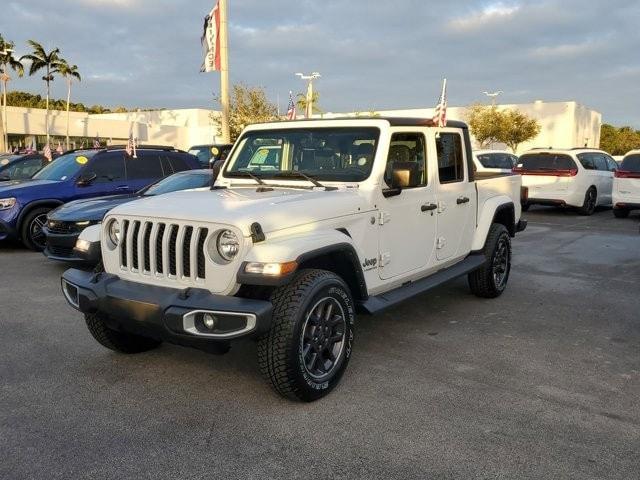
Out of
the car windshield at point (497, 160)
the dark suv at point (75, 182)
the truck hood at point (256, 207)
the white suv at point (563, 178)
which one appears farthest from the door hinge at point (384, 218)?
the car windshield at point (497, 160)

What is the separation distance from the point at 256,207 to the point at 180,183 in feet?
17.2

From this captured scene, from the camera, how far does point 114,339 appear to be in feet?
14.6

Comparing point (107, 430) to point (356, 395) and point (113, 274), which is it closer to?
point (113, 274)

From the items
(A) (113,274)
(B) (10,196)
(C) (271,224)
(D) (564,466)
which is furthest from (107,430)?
(B) (10,196)

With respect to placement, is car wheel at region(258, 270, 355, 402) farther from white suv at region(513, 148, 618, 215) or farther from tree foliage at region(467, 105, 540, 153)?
tree foliage at region(467, 105, 540, 153)

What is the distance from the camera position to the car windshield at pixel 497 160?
17703mm

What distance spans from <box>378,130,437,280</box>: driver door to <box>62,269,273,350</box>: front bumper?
4.67ft

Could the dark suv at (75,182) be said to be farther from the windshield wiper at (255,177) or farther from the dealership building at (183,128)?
the dealership building at (183,128)

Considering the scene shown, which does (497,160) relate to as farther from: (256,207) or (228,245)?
(228,245)

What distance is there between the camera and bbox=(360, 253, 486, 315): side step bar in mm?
4237

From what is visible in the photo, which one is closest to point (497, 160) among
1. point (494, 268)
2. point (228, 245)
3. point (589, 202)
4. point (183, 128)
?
point (589, 202)

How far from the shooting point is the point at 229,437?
334 cm

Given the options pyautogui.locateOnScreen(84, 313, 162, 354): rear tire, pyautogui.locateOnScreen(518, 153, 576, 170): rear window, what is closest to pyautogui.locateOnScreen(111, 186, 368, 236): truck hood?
pyautogui.locateOnScreen(84, 313, 162, 354): rear tire

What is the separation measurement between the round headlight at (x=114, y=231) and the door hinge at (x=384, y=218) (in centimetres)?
189
